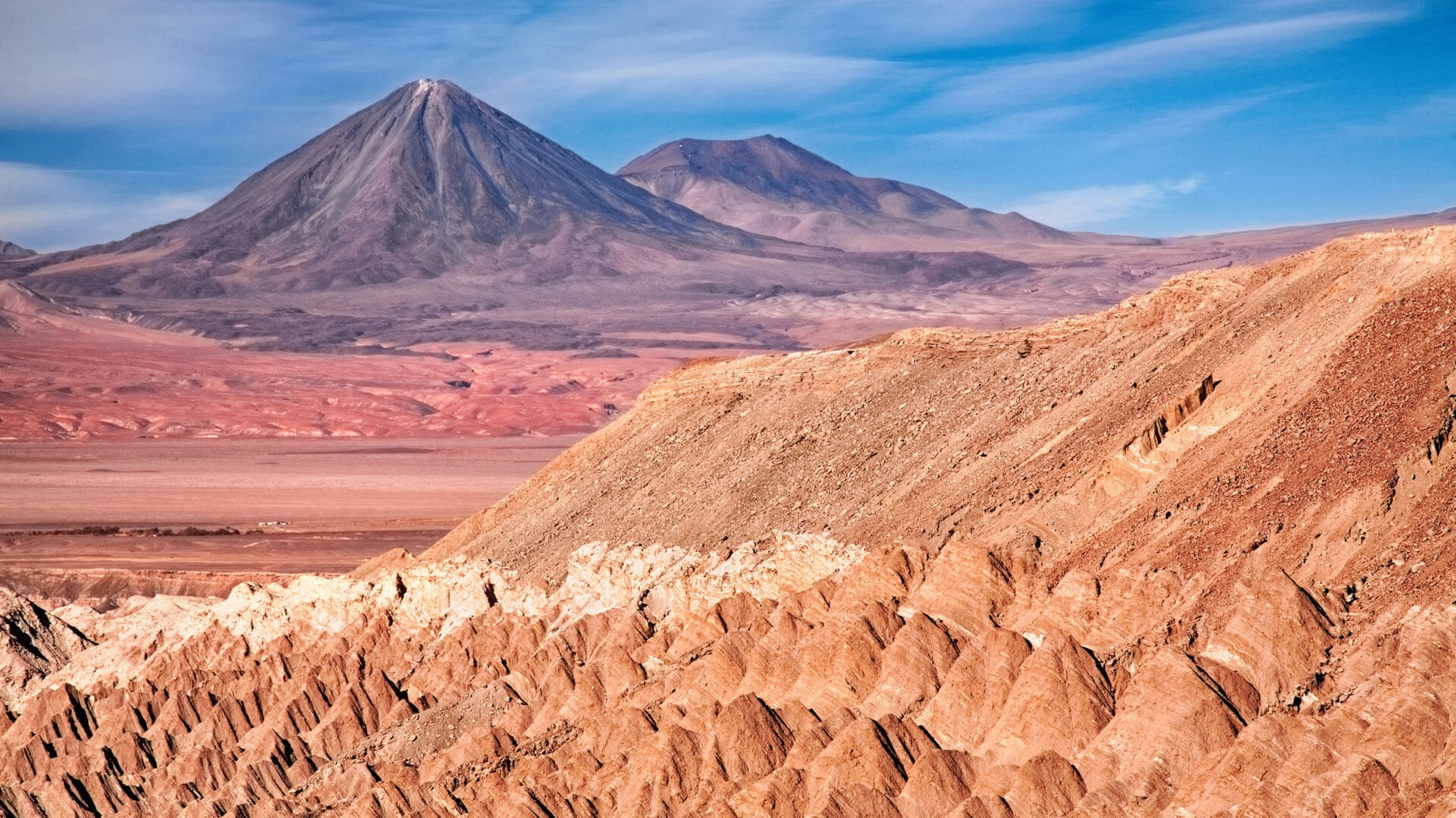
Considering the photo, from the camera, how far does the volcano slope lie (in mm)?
15539

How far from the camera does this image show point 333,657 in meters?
29.0

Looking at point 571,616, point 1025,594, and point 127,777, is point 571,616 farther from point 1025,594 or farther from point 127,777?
point 1025,594

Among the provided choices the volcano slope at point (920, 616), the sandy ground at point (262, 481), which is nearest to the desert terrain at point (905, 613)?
the volcano slope at point (920, 616)

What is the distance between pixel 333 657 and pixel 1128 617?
15590 millimetres

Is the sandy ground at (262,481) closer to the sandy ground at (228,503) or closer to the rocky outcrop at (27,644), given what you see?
the sandy ground at (228,503)

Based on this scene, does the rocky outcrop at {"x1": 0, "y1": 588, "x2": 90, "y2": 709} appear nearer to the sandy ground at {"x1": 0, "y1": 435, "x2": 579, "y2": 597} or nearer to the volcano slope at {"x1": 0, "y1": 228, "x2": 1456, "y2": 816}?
the volcano slope at {"x1": 0, "y1": 228, "x2": 1456, "y2": 816}

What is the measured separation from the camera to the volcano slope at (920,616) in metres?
15.5

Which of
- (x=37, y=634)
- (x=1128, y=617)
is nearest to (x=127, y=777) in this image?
(x=37, y=634)

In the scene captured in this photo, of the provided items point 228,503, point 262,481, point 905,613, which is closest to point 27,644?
Result: point 905,613

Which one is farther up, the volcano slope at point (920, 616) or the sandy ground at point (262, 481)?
the volcano slope at point (920, 616)

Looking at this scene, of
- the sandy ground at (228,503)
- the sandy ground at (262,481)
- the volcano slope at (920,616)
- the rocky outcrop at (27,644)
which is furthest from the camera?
the sandy ground at (262,481)

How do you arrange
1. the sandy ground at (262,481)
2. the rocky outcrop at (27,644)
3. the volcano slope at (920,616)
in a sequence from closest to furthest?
the volcano slope at (920,616)
the rocky outcrop at (27,644)
the sandy ground at (262,481)

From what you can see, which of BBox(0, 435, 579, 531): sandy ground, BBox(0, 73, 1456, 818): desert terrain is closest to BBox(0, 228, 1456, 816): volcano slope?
BBox(0, 73, 1456, 818): desert terrain

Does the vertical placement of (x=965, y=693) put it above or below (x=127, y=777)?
above
